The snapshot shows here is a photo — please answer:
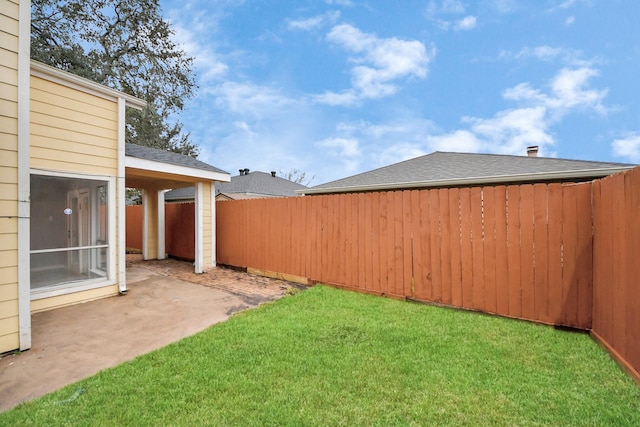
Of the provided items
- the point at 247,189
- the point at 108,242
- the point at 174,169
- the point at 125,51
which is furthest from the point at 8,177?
the point at 125,51

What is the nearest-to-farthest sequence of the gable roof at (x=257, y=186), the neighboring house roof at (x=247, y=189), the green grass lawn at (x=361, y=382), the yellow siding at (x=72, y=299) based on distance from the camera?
the green grass lawn at (x=361, y=382)
the yellow siding at (x=72, y=299)
the neighboring house roof at (x=247, y=189)
the gable roof at (x=257, y=186)

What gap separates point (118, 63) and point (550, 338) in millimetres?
19045

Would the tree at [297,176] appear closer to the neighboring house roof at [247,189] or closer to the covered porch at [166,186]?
the neighboring house roof at [247,189]

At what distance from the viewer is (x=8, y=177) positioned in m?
3.23

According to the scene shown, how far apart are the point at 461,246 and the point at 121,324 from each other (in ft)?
16.2

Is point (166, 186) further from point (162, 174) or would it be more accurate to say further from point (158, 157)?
point (158, 157)

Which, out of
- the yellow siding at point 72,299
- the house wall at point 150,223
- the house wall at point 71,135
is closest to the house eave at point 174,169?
the house wall at point 71,135

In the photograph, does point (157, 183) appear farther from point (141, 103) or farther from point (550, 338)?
point (550, 338)

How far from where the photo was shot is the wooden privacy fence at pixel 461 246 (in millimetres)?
3527

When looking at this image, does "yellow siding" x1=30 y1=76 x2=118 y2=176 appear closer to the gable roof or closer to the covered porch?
the covered porch

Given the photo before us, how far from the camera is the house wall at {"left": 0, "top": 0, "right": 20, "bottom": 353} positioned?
3201mm

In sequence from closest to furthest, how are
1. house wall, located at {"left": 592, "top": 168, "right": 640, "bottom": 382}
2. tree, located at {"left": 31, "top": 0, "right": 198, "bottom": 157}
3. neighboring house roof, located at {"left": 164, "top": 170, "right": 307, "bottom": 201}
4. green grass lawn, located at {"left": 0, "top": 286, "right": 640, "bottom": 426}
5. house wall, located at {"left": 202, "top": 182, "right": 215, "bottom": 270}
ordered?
green grass lawn, located at {"left": 0, "top": 286, "right": 640, "bottom": 426} → house wall, located at {"left": 592, "top": 168, "right": 640, "bottom": 382} → house wall, located at {"left": 202, "top": 182, "right": 215, "bottom": 270} → tree, located at {"left": 31, "top": 0, "right": 198, "bottom": 157} → neighboring house roof, located at {"left": 164, "top": 170, "right": 307, "bottom": 201}

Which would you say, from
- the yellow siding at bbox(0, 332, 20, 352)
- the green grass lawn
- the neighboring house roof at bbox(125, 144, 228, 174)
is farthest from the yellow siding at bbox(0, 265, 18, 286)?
the neighboring house roof at bbox(125, 144, 228, 174)

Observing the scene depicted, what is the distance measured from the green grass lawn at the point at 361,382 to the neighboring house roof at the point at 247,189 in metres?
11.9
